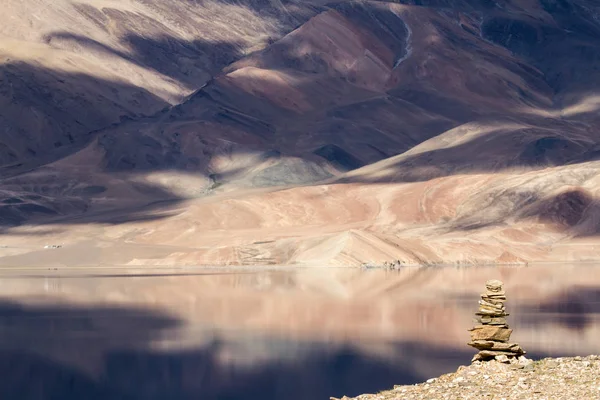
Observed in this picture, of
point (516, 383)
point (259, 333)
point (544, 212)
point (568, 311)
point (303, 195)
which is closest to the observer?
point (516, 383)

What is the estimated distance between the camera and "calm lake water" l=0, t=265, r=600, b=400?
39656 mm

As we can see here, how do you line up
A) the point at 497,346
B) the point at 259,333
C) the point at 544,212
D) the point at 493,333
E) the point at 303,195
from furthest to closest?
the point at 303,195 < the point at 544,212 < the point at 259,333 < the point at 493,333 < the point at 497,346

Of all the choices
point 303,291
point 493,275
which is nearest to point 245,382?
point 303,291

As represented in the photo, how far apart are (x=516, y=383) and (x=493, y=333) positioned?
4070mm

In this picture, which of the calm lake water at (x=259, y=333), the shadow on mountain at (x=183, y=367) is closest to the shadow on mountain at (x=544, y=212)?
the calm lake water at (x=259, y=333)

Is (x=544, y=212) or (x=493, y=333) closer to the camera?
(x=493, y=333)

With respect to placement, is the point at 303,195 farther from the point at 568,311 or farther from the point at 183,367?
the point at 183,367

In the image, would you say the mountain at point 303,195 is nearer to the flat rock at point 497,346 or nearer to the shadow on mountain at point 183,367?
the shadow on mountain at point 183,367

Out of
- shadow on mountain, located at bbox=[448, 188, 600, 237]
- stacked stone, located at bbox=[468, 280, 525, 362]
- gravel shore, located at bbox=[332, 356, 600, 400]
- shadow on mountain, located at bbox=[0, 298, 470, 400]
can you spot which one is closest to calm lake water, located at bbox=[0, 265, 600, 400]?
shadow on mountain, located at bbox=[0, 298, 470, 400]

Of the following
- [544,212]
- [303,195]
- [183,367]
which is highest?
[303,195]

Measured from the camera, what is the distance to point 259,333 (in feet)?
177

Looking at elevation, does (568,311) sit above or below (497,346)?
above

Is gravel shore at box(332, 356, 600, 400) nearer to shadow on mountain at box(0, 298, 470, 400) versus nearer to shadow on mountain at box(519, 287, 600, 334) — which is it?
shadow on mountain at box(0, 298, 470, 400)

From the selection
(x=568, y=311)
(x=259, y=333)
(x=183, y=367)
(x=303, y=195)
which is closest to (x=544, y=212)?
(x=303, y=195)
